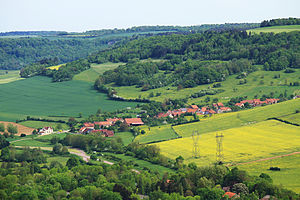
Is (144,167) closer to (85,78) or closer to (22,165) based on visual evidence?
(22,165)

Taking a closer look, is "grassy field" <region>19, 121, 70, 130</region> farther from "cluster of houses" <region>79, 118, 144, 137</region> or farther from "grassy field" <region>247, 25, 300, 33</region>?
"grassy field" <region>247, 25, 300, 33</region>

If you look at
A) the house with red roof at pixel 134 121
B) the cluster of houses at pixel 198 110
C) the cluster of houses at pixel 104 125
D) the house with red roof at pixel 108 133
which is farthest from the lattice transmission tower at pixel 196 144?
the cluster of houses at pixel 198 110

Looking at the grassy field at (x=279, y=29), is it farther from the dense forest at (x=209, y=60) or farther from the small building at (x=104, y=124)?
the small building at (x=104, y=124)

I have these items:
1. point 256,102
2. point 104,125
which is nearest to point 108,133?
point 104,125

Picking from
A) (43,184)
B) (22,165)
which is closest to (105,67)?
(22,165)

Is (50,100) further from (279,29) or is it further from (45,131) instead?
(279,29)

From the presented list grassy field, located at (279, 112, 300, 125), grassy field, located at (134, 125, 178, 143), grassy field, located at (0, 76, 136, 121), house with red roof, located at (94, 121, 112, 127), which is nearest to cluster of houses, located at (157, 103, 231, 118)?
grassy field, located at (134, 125, 178, 143)
